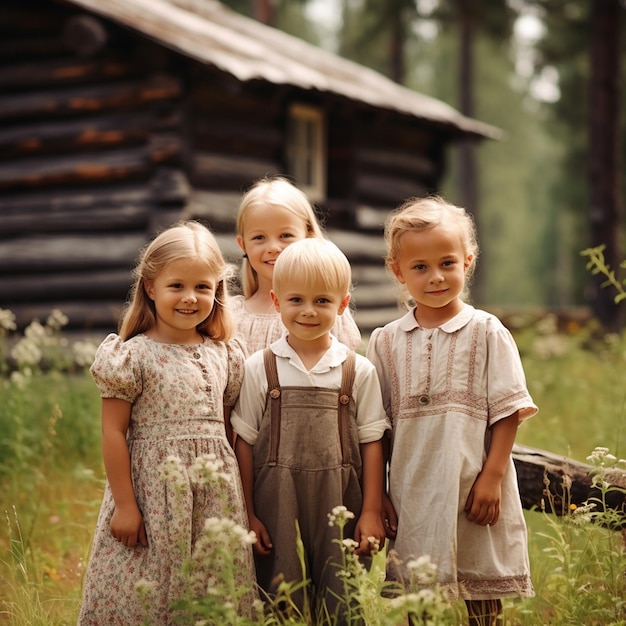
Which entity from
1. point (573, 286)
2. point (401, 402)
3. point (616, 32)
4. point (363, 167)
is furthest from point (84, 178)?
point (573, 286)

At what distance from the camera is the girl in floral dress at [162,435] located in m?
2.65

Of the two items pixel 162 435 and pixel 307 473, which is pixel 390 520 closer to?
pixel 307 473

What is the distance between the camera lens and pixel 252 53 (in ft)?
26.8

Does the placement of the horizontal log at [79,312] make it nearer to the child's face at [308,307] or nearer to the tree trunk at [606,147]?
the child's face at [308,307]

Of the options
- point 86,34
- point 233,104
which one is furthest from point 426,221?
point 233,104

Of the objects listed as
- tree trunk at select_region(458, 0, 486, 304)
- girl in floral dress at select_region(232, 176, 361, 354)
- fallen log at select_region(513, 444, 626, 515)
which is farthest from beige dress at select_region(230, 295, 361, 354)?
tree trunk at select_region(458, 0, 486, 304)

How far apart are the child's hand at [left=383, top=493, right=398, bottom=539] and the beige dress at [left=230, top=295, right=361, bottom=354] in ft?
2.25

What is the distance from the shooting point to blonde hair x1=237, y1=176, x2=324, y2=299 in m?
3.33

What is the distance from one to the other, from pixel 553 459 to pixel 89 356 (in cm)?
276

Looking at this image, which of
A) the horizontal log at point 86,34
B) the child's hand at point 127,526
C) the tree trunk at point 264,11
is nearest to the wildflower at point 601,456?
the child's hand at point 127,526

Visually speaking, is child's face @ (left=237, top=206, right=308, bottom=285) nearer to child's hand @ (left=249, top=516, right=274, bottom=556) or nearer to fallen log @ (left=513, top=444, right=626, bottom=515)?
child's hand @ (left=249, top=516, right=274, bottom=556)

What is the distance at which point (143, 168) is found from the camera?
7.65 m

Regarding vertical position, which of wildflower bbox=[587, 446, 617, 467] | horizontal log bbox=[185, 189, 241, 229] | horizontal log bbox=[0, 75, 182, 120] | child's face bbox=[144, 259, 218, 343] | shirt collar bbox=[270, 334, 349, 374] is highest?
horizontal log bbox=[0, 75, 182, 120]

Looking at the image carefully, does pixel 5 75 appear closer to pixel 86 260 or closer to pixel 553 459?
pixel 86 260
